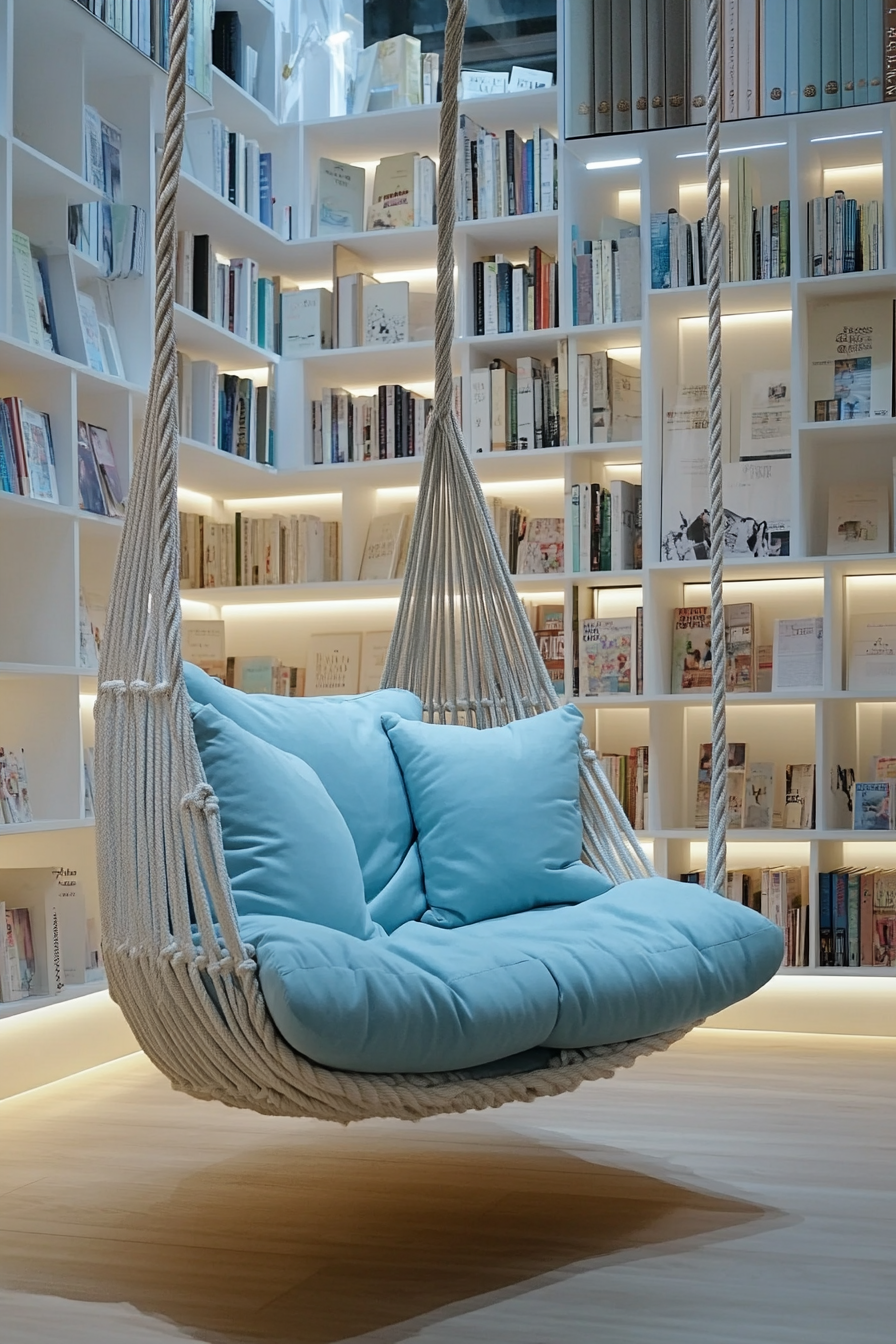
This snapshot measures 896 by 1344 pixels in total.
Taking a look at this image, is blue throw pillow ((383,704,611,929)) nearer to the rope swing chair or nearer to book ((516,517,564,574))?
the rope swing chair

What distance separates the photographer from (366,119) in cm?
438

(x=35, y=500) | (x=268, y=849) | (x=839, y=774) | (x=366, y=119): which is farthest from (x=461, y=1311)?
(x=366, y=119)

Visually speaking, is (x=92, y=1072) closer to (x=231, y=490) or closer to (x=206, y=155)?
(x=231, y=490)

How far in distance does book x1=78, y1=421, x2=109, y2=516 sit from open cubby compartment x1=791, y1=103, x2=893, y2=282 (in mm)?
1867

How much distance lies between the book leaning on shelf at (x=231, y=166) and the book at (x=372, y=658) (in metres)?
1.24

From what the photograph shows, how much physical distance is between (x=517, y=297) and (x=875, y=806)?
172 centimetres

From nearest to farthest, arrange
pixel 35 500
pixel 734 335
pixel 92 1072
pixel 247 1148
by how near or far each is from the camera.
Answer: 1. pixel 247 1148
2. pixel 35 500
3. pixel 92 1072
4. pixel 734 335

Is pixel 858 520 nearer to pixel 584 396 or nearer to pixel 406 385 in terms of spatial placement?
pixel 584 396

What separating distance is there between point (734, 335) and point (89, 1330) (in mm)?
3265

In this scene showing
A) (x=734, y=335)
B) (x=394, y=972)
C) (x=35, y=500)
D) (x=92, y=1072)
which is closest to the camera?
(x=394, y=972)

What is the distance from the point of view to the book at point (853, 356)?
3.96m

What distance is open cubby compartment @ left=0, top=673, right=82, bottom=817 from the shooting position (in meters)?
3.35

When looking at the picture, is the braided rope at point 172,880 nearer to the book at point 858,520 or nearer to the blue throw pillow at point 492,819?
the blue throw pillow at point 492,819

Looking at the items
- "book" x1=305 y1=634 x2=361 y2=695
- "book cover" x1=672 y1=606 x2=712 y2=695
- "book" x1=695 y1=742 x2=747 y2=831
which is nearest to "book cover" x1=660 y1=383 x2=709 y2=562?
"book cover" x1=672 y1=606 x2=712 y2=695
